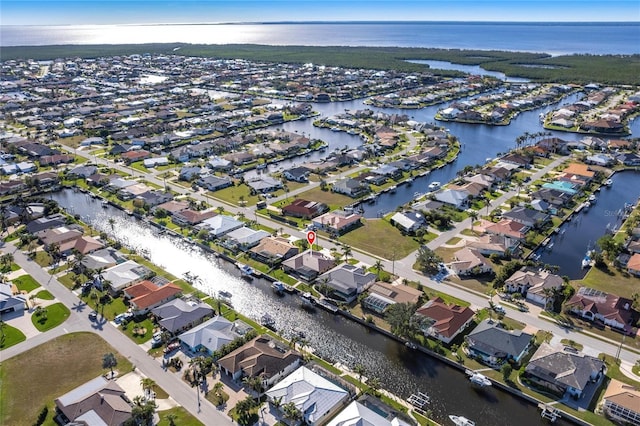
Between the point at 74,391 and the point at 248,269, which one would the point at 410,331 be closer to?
the point at 248,269

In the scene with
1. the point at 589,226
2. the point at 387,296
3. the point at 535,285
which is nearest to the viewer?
the point at 387,296

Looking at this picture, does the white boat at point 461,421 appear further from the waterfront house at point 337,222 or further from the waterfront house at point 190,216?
the waterfront house at point 190,216

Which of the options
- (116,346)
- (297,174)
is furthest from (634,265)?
(116,346)

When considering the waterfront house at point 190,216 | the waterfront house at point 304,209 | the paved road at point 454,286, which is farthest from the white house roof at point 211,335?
the waterfront house at point 304,209

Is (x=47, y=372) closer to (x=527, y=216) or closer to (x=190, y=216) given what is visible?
(x=190, y=216)

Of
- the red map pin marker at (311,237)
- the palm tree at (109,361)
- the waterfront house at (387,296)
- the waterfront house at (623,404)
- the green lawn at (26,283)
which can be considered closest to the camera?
the waterfront house at (623,404)

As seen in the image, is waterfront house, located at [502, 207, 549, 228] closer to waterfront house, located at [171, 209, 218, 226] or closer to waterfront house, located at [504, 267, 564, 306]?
waterfront house, located at [504, 267, 564, 306]

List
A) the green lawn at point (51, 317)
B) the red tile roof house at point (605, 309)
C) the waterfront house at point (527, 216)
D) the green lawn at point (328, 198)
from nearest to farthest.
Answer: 1. the red tile roof house at point (605, 309)
2. the green lawn at point (51, 317)
3. the waterfront house at point (527, 216)
4. the green lawn at point (328, 198)
